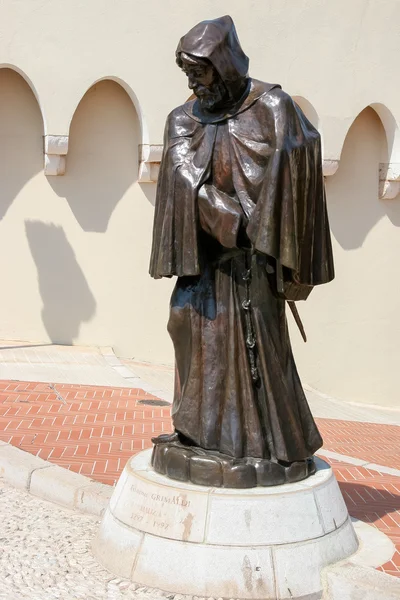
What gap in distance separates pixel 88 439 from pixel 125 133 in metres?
6.17

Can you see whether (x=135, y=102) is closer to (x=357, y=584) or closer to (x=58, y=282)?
(x=58, y=282)

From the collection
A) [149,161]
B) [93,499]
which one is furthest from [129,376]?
[93,499]

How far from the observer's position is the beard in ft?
A: 13.6

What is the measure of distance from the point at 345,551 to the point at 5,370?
22.1 ft

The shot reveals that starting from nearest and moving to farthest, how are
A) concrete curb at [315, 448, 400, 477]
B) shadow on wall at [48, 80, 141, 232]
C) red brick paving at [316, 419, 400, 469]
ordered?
concrete curb at [315, 448, 400, 477]
red brick paving at [316, 419, 400, 469]
shadow on wall at [48, 80, 141, 232]

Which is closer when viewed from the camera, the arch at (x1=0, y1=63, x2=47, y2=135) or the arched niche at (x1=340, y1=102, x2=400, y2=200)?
the arch at (x1=0, y1=63, x2=47, y2=135)

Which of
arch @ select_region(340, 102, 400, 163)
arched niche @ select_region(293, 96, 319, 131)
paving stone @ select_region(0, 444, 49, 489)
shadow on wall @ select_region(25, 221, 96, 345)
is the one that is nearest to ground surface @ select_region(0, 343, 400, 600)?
paving stone @ select_region(0, 444, 49, 489)

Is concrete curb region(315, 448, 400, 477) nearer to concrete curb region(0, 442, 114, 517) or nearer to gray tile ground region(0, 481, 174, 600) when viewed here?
concrete curb region(0, 442, 114, 517)

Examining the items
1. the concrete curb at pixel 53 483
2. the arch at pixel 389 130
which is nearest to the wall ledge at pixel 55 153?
the arch at pixel 389 130

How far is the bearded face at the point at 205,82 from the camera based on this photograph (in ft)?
13.3

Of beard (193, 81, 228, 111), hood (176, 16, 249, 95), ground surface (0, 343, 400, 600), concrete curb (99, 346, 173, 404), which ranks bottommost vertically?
concrete curb (99, 346, 173, 404)

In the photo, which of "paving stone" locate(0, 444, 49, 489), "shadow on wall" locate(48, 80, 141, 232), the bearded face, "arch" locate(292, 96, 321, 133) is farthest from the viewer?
"arch" locate(292, 96, 321, 133)

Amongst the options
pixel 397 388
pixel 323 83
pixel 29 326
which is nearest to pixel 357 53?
pixel 323 83

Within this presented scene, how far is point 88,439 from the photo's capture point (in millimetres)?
7266
